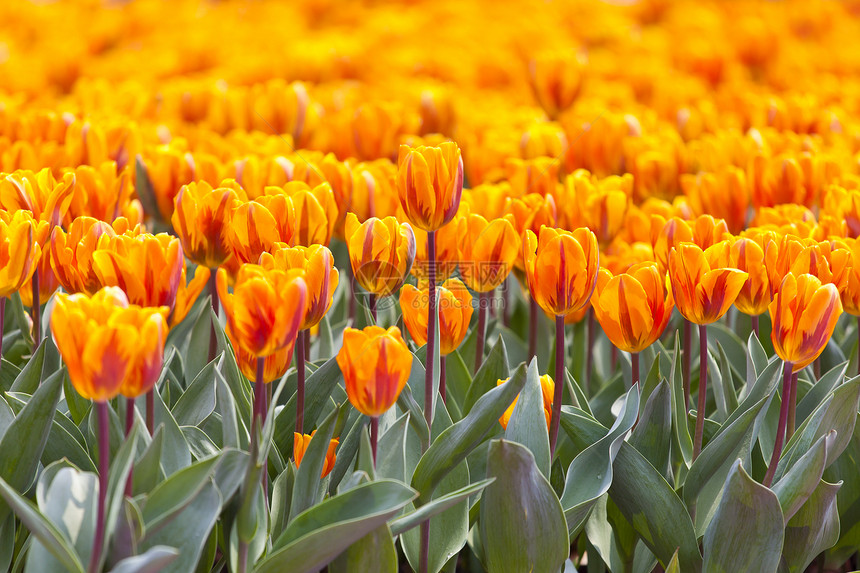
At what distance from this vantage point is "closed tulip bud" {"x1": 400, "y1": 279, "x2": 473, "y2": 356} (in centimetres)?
141

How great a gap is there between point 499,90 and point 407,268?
3.03 meters

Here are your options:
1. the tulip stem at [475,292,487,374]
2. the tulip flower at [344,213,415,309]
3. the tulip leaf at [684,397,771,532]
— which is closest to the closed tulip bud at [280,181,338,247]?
the tulip flower at [344,213,415,309]

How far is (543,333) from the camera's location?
2086 mm

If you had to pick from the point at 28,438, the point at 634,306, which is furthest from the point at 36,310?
the point at 634,306

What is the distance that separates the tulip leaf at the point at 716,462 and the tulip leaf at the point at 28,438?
3.06 feet

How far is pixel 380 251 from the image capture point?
1414 millimetres

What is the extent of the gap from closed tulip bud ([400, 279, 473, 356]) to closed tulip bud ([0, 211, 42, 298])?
1.84 ft

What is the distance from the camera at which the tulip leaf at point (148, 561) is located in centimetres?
97

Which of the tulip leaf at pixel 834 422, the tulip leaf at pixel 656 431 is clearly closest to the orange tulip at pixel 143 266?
the tulip leaf at pixel 656 431

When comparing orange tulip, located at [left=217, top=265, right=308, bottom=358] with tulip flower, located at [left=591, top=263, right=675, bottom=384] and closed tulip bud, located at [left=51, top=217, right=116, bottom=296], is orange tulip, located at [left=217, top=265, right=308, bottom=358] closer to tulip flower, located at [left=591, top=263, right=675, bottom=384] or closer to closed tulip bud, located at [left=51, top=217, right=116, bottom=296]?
closed tulip bud, located at [left=51, top=217, right=116, bottom=296]

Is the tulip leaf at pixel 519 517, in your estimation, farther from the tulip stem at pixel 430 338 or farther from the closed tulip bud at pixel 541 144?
the closed tulip bud at pixel 541 144

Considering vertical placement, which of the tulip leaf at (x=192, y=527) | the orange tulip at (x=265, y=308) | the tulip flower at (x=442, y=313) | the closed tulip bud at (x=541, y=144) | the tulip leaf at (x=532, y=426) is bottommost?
the closed tulip bud at (x=541, y=144)

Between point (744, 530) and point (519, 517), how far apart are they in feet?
1.07

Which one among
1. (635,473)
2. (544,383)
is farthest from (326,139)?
(635,473)
